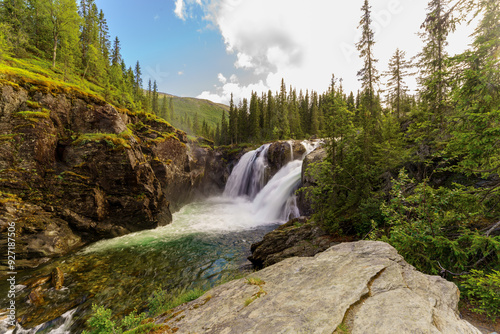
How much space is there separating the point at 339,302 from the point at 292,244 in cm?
785

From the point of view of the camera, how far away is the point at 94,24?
143 feet

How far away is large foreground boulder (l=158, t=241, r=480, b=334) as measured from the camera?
2.31 meters

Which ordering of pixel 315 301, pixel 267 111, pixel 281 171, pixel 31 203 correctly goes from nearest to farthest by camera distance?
pixel 315 301 → pixel 31 203 → pixel 281 171 → pixel 267 111

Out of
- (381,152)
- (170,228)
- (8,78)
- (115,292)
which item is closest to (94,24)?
(8,78)

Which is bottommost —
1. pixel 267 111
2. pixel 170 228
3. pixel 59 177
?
pixel 170 228

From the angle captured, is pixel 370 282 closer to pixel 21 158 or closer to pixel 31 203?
pixel 31 203

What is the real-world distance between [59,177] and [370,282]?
18.4 m

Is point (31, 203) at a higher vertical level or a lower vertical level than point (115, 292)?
higher

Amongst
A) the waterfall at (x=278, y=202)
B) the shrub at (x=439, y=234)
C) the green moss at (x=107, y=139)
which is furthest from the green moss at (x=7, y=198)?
the waterfall at (x=278, y=202)

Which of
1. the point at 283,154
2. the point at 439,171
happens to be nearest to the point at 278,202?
the point at 283,154

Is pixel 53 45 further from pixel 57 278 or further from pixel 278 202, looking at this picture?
pixel 278 202

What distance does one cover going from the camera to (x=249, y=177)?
34.0 meters

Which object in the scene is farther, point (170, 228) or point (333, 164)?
point (170, 228)

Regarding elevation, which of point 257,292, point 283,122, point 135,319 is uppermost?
point 283,122
